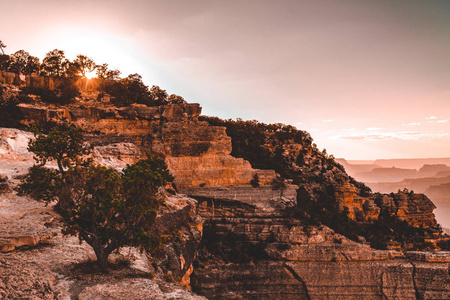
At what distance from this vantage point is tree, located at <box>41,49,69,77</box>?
176ft

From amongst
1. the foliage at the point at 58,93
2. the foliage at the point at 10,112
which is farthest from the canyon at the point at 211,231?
the foliage at the point at 58,93

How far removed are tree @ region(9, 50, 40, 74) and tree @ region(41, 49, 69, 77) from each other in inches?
69.3

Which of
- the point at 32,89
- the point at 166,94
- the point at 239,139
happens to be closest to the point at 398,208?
the point at 239,139

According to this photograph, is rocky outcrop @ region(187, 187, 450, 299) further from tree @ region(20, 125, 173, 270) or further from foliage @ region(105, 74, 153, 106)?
foliage @ region(105, 74, 153, 106)

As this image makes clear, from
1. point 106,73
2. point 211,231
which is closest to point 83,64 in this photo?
point 106,73

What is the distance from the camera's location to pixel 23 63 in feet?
177

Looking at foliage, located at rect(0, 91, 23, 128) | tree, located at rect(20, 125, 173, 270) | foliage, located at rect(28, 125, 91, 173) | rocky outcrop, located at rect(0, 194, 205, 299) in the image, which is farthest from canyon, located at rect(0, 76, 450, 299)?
foliage, located at rect(28, 125, 91, 173)

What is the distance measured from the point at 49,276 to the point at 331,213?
36.4 meters

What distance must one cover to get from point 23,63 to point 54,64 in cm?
568

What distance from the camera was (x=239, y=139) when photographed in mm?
54281

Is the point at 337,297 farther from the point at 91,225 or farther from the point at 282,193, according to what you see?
the point at 91,225

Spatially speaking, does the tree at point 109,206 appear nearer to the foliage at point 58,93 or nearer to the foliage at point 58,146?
the foliage at point 58,146

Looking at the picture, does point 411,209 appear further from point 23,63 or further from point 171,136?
point 23,63

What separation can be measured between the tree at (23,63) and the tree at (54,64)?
176 cm
